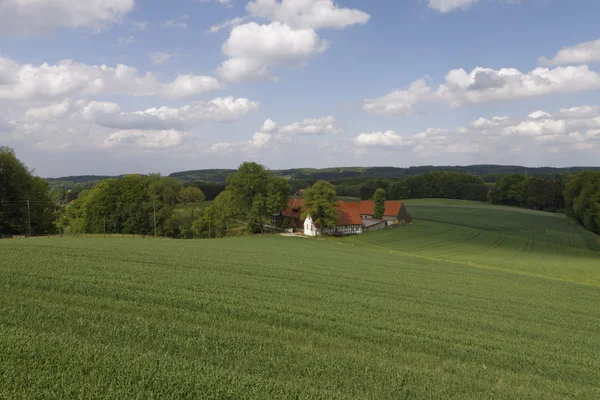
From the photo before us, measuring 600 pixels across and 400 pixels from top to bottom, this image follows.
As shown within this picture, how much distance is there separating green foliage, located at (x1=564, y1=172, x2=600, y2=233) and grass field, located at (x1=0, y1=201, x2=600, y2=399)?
56612mm

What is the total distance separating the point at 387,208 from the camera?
263 feet

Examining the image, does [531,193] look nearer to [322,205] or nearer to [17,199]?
[322,205]

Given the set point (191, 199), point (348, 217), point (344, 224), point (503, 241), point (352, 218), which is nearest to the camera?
point (503, 241)

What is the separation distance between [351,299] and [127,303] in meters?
8.04

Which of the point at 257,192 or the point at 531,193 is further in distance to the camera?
the point at 531,193

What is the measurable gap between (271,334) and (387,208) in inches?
2888

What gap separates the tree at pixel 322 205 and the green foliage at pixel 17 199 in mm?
40297

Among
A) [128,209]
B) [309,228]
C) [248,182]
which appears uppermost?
[248,182]

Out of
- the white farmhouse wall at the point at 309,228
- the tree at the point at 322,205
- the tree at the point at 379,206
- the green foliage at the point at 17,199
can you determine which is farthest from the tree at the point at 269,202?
the green foliage at the point at 17,199

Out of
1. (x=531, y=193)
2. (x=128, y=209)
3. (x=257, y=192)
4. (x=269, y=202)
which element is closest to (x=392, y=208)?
(x=269, y=202)

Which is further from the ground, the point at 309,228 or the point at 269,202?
the point at 269,202

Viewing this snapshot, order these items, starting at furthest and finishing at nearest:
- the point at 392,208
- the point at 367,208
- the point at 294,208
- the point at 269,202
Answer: the point at 367,208 < the point at 294,208 < the point at 392,208 < the point at 269,202

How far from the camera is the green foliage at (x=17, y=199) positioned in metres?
47.5

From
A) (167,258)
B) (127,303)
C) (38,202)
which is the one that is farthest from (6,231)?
(127,303)
